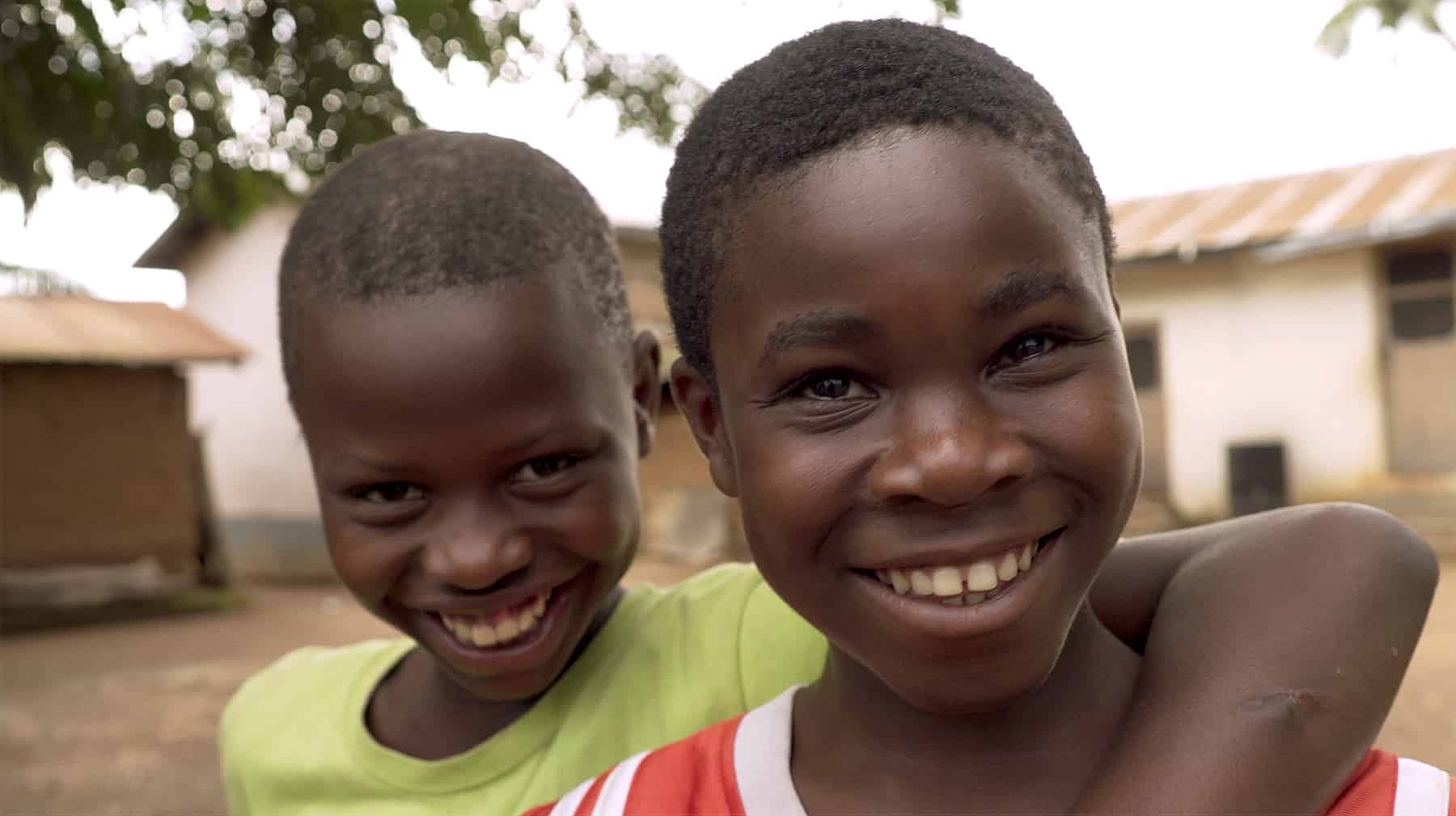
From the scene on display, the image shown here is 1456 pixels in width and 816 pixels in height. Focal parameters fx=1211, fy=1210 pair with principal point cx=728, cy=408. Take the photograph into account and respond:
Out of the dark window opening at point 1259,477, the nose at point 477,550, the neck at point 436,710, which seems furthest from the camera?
the dark window opening at point 1259,477

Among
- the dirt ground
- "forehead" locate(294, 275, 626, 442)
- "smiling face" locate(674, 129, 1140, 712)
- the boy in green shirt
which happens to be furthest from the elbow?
the dirt ground

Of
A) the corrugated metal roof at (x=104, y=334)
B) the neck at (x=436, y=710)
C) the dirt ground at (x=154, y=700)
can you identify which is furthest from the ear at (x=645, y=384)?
the corrugated metal roof at (x=104, y=334)

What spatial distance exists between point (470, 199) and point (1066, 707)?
40.3 inches

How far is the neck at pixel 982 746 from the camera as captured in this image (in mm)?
1205

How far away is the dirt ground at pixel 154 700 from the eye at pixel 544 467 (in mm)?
4195

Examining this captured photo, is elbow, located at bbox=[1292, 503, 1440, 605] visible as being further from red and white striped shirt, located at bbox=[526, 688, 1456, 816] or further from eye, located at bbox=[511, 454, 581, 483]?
eye, located at bbox=[511, 454, 581, 483]

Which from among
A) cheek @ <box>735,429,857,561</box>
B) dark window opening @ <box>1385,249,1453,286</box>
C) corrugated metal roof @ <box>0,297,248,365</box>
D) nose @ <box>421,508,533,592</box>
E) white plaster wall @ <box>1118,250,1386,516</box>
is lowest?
white plaster wall @ <box>1118,250,1386,516</box>

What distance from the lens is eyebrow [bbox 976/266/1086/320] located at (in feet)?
3.44

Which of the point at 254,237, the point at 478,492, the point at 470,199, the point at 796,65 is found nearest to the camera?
the point at 796,65

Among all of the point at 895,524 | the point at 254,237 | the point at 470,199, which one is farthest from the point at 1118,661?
the point at 254,237

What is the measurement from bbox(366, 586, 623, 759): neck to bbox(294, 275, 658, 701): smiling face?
0.30 feet

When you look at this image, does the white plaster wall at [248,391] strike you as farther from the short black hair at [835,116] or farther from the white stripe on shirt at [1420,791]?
the white stripe on shirt at [1420,791]

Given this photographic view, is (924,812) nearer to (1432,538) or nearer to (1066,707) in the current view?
(1066,707)

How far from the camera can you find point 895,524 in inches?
43.0
